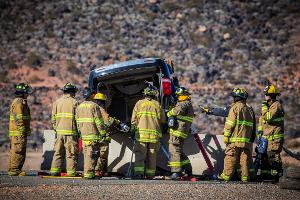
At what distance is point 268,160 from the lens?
45.4 ft

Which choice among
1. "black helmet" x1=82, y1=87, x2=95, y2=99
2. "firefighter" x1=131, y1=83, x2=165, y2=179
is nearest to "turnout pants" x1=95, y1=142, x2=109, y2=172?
"firefighter" x1=131, y1=83, x2=165, y2=179

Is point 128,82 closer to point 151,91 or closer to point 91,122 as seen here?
point 151,91

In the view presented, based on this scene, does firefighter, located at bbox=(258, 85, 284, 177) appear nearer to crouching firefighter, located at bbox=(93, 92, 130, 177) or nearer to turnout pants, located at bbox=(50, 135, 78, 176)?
crouching firefighter, located at bbox=(93, 92, 130, 177)

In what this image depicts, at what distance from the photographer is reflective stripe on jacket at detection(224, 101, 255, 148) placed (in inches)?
519

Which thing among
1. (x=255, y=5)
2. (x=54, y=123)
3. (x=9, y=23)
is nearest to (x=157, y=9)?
(x=255, y=5)

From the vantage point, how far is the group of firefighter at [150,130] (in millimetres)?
13312

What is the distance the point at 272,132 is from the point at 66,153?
4186mm

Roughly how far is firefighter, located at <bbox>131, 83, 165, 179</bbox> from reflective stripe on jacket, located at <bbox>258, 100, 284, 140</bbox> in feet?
6.95

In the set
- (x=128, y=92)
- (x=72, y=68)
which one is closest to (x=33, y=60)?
(x=72, y=68)

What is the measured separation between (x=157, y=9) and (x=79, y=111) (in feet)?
129

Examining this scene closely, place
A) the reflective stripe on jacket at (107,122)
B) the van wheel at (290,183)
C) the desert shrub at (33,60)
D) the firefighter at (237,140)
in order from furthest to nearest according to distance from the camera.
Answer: the desert shrub at (33,60) → the reflective stripe on jacket at (107,122) → the firefighter at (237,140) → the van wheel at (290,183)

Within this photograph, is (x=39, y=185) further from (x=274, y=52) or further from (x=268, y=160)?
(x=274, y=52)

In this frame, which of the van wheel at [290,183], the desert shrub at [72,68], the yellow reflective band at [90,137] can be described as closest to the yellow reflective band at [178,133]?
the yellow reflective band at [90,137]

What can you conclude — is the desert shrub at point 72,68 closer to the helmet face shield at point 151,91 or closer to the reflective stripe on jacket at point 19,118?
the reflective stripe on jacket at point 19,118
